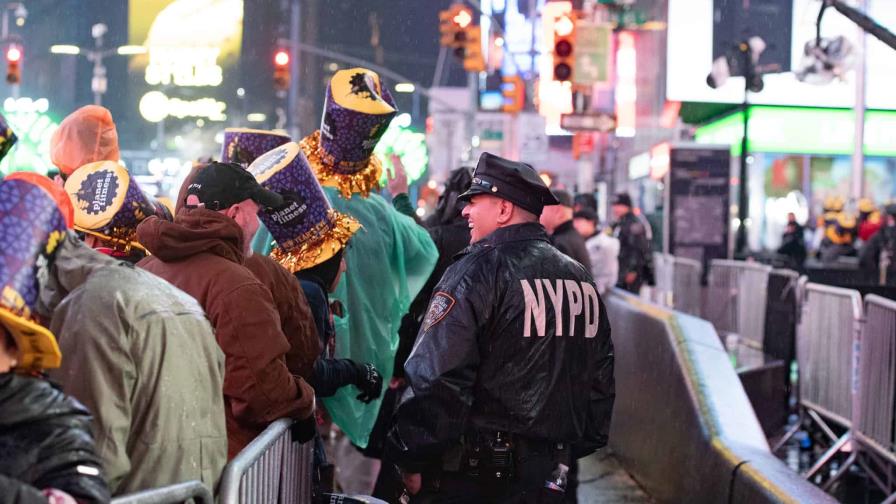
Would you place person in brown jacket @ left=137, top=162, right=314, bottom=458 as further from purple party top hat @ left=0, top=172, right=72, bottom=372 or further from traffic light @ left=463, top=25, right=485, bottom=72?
traffic light @ left=463, top=25, right=485, bottom=72

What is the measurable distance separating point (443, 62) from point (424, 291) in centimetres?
7976

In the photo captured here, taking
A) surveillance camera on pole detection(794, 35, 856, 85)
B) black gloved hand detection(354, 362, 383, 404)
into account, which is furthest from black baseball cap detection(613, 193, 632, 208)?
black gloved hand detection(354, 362, 383, 404)

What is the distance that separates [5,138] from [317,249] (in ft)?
10.5

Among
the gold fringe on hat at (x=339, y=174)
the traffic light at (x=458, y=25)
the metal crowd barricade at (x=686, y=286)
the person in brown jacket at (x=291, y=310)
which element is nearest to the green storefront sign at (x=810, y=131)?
the traffic light at (x=458, y=25)

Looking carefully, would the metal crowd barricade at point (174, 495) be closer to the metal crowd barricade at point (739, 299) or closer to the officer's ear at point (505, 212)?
the officer's ear at point (505, 212)

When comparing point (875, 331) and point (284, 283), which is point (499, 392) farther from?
point (875, 331)

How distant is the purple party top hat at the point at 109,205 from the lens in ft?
16.8

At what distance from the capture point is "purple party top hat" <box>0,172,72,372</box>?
254cm

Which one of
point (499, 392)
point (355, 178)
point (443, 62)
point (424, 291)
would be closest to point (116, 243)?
point (499, 392)

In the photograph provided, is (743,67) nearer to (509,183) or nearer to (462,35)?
(462,35)

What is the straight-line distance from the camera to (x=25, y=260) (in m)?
2.58

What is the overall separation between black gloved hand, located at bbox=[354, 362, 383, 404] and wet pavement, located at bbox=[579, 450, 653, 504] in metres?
3.72

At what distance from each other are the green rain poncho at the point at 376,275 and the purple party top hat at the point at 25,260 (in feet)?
15.0

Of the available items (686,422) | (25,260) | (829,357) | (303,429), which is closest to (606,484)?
(686,422)
